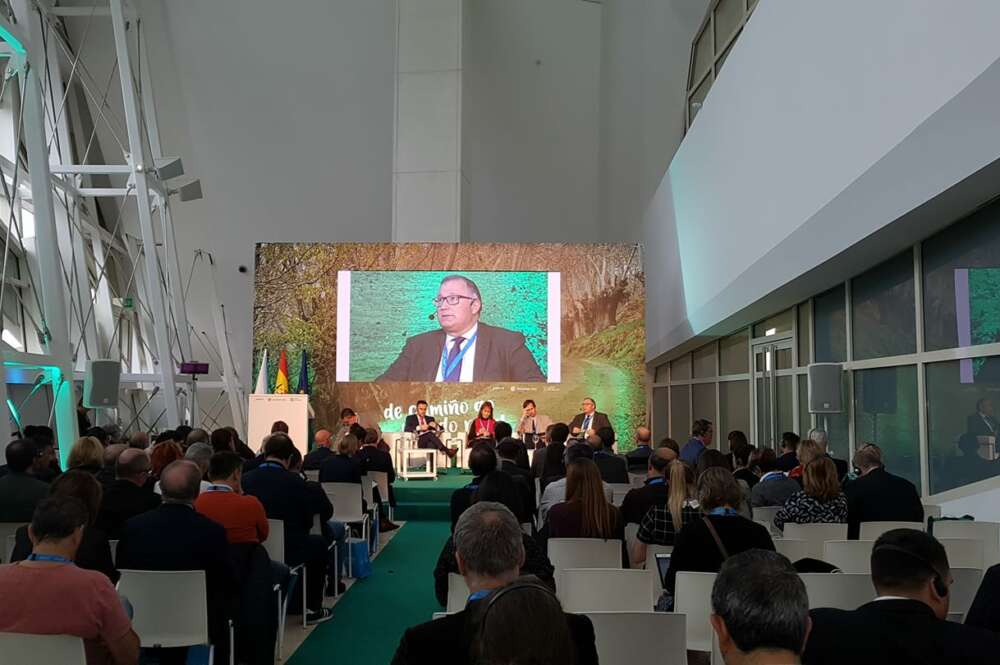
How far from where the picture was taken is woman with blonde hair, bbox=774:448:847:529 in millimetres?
4895

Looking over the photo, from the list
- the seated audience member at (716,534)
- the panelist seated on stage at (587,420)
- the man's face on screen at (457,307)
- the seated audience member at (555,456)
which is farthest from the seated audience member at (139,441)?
the man's face on screen at (457,307)

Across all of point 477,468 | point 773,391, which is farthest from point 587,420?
point 477,468

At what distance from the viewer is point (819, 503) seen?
4.93 m

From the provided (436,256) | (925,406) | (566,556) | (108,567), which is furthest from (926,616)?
(436,256)

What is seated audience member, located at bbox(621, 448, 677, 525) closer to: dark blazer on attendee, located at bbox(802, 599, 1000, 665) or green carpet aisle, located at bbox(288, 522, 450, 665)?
green carpet aisle, located at bbox(288, 522, 450, 665)

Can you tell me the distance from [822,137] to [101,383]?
8156 millimetres

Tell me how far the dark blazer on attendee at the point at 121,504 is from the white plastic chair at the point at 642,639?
259 cm

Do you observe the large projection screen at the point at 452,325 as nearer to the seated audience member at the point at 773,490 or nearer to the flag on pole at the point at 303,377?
the flag on pole at the point at 303,377

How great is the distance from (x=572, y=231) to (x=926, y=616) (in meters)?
16.5

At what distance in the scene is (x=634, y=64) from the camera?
50.7 feet

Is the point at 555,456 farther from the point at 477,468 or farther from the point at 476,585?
the point at 476,585

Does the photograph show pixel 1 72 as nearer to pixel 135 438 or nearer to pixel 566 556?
pixel 135 438

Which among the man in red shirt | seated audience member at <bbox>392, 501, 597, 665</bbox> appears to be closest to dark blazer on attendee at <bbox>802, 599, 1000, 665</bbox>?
seated audience member at <bbox>392, 501, 597, 665</bbox>

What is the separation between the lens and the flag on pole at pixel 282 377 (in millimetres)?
14686
